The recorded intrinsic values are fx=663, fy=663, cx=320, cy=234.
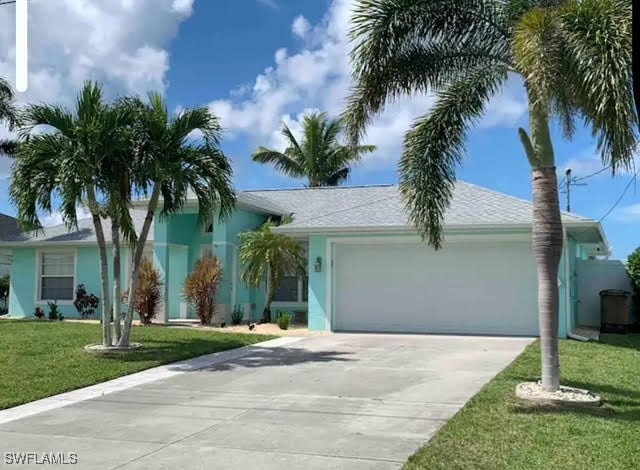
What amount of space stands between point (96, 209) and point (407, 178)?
250 inches

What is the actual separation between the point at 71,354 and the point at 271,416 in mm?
6331

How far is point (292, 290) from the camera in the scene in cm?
2136

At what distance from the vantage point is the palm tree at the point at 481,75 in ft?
24.1

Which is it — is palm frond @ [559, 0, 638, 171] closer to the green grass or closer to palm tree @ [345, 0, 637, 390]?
palm tree @ [345, 0, 637, 390]

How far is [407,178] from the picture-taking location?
10359 mm

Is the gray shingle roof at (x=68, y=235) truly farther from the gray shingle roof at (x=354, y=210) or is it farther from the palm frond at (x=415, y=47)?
the palm frond at (x=415, y=47)

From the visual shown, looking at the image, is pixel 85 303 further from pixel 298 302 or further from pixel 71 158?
pixel 71 158

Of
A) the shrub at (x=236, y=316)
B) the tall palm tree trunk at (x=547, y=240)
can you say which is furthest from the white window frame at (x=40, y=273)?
the tall palm tree trunk at (x=547, y=240)

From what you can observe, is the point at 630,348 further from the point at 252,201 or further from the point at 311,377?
the point at 252,201

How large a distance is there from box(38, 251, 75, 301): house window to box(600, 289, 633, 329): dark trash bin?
57.6ft

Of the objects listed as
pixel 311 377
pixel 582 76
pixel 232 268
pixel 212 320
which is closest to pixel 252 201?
pixel 232 268

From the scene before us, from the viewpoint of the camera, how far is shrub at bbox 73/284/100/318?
22594 millimetres

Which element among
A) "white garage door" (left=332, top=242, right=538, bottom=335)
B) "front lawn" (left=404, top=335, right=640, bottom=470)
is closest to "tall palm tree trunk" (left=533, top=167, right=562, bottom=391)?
"front lawn" (left=404, top=335, right=640, bottom=470)

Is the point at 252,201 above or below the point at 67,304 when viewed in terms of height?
above
